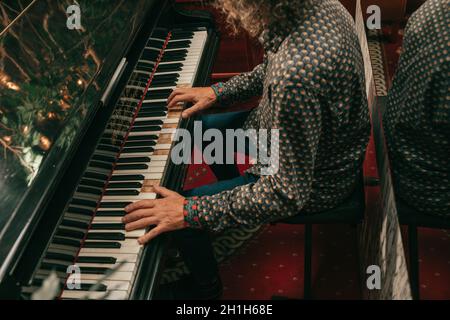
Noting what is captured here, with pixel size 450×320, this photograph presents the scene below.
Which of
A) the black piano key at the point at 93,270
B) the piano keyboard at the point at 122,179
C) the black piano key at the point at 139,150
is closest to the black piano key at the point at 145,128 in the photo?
the piano keyboard at the point at 122,179

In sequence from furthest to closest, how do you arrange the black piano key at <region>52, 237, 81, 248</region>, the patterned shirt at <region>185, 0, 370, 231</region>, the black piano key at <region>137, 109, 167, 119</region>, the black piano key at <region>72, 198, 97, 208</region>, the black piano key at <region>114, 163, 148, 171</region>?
Result: the black piano key at <region>137, 109, 167, 119</region> < the black piano key at <region>114, 163, 148, 171</region> < the black piano key at <region>72, 198, 97, 208</region> < the black piano key at <region>52, 237, 81, 248</region> < the patterned shirt at <region>185, 0, 370, 231</region>

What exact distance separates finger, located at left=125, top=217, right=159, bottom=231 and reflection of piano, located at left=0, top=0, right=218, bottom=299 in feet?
0.11

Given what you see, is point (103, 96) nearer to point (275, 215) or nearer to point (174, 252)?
point (275, 215)

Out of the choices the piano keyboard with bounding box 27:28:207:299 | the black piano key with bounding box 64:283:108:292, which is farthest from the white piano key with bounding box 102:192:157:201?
the black piano key with bounding box 64:283:108:292

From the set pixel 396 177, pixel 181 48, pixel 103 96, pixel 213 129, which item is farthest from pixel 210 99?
pixel 396 177

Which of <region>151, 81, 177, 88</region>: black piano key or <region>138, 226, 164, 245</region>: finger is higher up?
<region>151, 81, 177, 88</region>: black piano key

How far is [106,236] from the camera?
140cm

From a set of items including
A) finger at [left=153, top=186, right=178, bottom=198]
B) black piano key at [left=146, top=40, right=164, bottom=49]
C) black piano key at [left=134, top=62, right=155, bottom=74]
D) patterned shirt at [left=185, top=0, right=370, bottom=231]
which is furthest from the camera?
black piano key at [left=146, top=40, right=164, bottom=49]

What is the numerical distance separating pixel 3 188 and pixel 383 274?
1269 mm

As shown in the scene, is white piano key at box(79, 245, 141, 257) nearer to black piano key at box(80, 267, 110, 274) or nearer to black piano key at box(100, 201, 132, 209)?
black piano key at box(80, 267, 110, 274)

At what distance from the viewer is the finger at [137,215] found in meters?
1.42

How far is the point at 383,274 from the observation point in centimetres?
148

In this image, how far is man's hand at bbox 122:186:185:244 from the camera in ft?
4.59

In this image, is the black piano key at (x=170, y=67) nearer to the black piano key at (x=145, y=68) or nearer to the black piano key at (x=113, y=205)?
the black piano key at (x=145, y=68)
